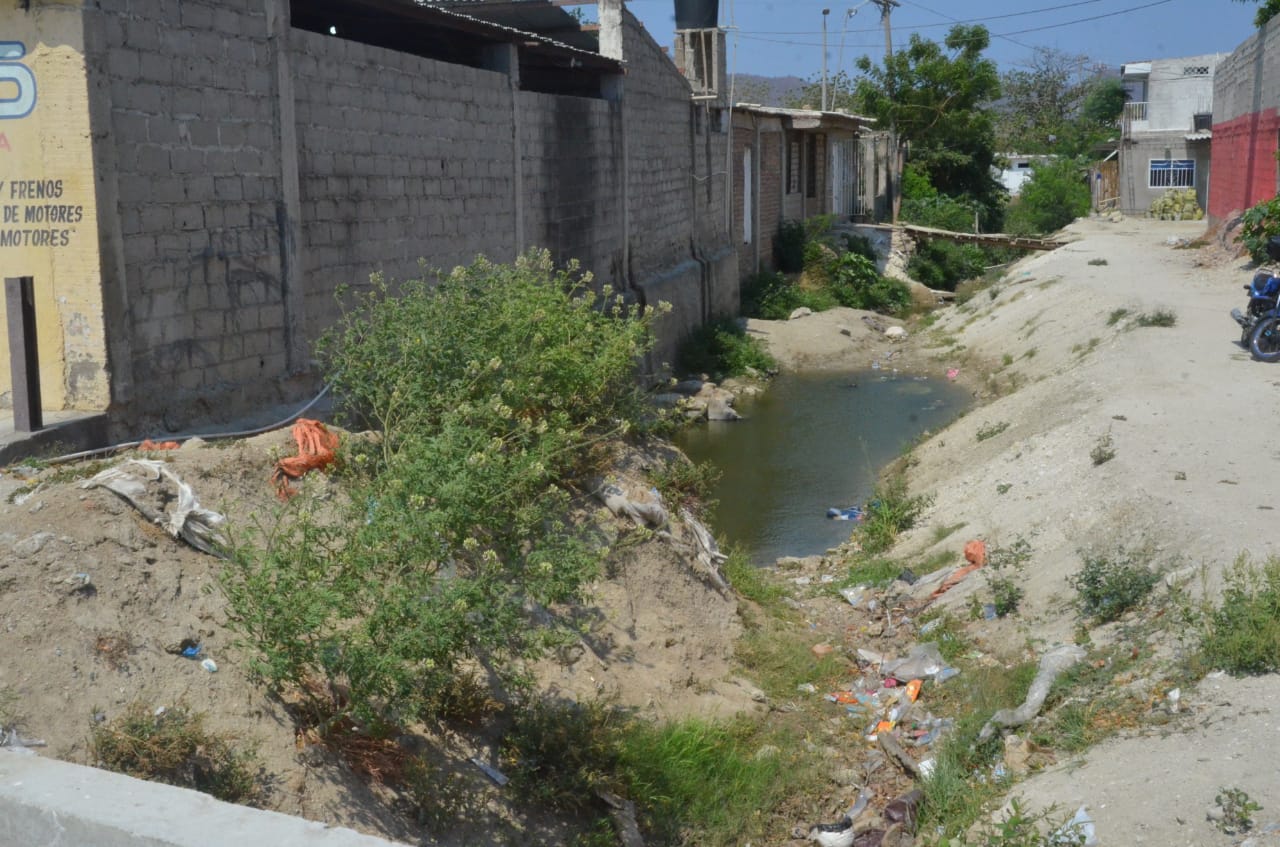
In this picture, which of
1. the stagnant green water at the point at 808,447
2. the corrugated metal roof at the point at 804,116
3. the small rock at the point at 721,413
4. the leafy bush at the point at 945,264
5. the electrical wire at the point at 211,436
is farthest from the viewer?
the leafy bush at the point at 945,264

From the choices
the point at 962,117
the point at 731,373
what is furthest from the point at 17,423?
the point at 962,117

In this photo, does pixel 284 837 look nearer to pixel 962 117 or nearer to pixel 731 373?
pixel 731 373

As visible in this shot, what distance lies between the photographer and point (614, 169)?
15.1 metres

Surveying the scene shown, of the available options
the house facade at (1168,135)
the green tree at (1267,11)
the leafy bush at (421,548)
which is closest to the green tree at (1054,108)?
the house facade at (1168,135)

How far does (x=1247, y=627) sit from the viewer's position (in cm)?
570

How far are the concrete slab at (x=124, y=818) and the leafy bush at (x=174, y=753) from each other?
3.73 feet

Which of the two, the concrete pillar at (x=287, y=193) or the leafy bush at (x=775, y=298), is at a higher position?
the concrete pillar at (x=287, y=193)

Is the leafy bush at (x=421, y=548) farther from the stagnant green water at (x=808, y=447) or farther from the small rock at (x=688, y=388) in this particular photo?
the small rock at (x=688, y=388)

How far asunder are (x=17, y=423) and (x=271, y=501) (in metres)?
1.41

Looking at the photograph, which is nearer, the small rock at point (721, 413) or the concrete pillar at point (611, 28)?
the concrete pillar at point (611, 28)

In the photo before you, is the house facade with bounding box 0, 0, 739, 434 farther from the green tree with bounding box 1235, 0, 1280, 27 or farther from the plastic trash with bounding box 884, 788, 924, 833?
the green tree with bounding box 1235, 0, 1280, 27

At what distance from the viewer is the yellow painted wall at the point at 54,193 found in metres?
6.32

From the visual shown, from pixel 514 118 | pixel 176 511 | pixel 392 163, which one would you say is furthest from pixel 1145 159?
pixel 176 511

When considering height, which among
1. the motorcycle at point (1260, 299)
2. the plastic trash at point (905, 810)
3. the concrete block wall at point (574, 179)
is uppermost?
the concrete block wall at point (574, 179)
